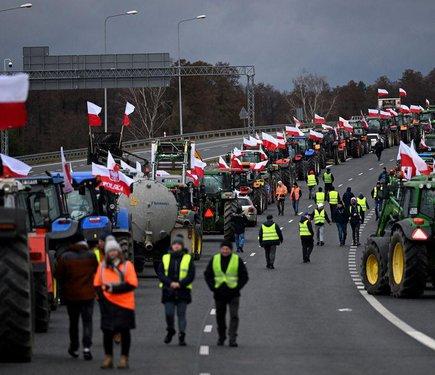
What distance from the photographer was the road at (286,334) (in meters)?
19.3

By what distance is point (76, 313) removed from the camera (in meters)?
20.5

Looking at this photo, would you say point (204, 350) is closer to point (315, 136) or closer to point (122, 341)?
point (122, 341)

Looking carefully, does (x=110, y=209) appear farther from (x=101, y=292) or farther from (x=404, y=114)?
(x=404, y=114)

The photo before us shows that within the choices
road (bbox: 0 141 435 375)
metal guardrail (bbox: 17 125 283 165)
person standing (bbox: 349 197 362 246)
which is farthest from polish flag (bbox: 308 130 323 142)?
A: road (bbox: 0 141 435 375)

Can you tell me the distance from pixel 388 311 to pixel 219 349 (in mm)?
7189

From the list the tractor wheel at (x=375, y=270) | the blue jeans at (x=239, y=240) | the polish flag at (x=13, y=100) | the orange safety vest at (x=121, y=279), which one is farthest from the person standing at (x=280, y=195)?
the polish flag at (x=13, y=100)

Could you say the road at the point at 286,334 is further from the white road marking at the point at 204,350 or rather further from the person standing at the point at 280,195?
the person standing at the point at 280,195

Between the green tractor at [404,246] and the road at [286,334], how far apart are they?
0.43 meters

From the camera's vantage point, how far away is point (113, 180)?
3647 centimetres

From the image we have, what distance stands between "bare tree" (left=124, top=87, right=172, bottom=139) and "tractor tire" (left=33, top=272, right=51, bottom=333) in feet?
411

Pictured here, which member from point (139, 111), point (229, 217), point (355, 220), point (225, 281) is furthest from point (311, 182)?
point (139, 111)

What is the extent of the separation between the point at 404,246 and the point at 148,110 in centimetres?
12583

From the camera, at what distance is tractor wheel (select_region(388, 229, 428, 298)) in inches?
1176

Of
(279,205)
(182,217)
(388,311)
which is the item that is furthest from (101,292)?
(279,205)
